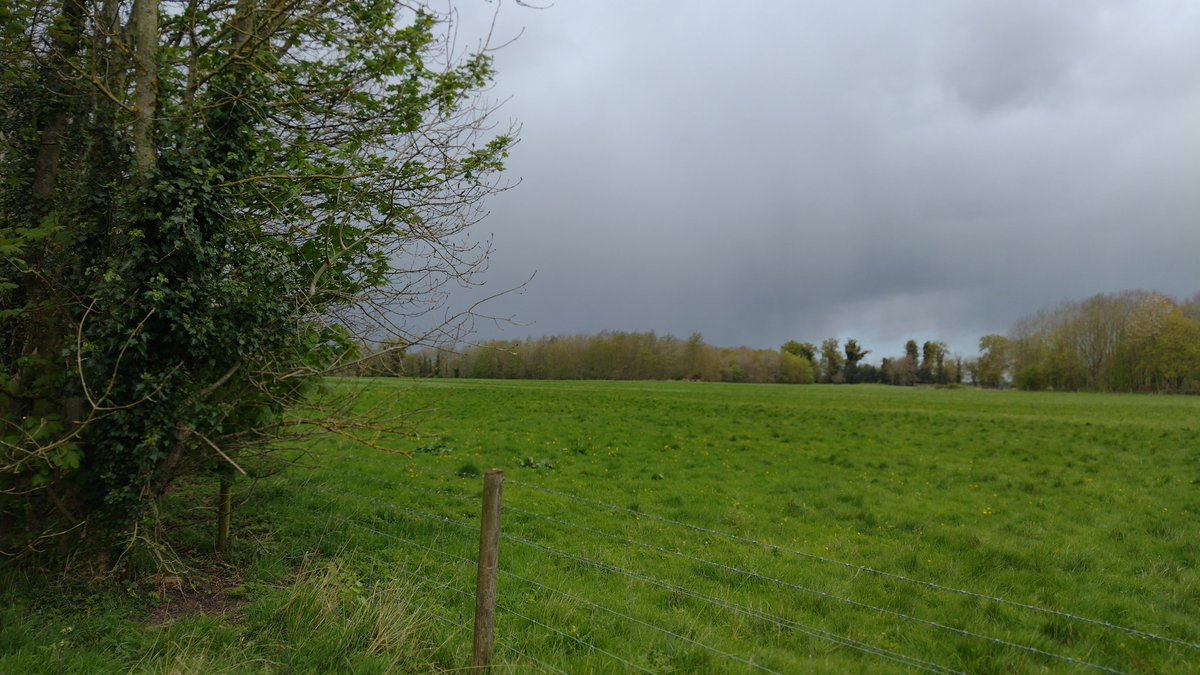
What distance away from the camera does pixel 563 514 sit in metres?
9.51

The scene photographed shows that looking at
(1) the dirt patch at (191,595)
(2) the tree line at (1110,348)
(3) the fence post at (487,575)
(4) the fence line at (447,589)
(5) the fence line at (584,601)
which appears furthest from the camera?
(2) the tree line at (1110,348)

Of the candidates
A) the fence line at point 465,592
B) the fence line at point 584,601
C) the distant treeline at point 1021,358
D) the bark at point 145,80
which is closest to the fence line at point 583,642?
the fence line at point 465,592

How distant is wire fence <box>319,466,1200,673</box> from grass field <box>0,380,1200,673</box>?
0.03 m

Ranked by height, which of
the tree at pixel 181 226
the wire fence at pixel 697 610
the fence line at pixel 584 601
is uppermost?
the tree at pixel 181 226

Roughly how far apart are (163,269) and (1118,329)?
12198cm

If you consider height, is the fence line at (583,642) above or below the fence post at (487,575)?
below

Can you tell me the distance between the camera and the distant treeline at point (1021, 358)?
85688 mm

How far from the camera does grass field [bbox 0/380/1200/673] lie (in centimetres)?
459

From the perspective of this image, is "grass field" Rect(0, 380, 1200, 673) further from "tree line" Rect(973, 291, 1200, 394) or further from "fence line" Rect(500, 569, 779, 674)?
"tree line" Rect(973, 291, 1200, 394)

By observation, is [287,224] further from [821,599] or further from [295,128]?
[821,599]

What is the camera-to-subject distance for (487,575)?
12.9 feet

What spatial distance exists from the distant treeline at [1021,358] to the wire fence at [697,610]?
Answer: 52991 mm

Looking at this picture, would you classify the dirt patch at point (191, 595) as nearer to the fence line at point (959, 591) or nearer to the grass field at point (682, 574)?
the grass field at point (682, 574)

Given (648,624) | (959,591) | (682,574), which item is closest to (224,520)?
(648,624)
